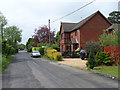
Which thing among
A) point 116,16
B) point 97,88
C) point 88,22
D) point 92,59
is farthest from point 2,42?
point 116,16

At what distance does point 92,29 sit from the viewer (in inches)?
1248

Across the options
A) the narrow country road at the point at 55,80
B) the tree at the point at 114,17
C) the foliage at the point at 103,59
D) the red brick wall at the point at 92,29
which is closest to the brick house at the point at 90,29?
the red brick wall at the point at 92,29

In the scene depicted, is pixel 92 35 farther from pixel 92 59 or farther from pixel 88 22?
pixel 92 59

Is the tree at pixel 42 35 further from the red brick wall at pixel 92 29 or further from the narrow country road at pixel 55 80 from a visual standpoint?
the narrow country road at pixel 55 80

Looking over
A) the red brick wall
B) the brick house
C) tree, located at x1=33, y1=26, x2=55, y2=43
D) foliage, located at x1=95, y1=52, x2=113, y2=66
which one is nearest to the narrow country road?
foliage, located at x1=95, y1=52, x2=113, y2=66

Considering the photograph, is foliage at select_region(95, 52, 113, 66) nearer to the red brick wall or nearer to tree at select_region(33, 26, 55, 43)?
the red brick wall

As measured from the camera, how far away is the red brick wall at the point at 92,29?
31116 millimetres

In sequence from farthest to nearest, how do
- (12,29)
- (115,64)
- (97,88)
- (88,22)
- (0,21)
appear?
(12,29) < (0,21) < (88,22) < (115,64) < (97,88)

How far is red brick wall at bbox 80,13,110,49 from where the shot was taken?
31116mm

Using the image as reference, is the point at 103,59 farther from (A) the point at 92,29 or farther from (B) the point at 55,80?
(A) the point at 92,29

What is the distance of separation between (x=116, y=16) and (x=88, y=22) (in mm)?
29885

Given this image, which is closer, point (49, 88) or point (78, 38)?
point (49, 88)

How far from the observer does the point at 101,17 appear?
105 ft

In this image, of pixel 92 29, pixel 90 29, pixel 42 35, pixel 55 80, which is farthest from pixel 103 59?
pixel 42 35
